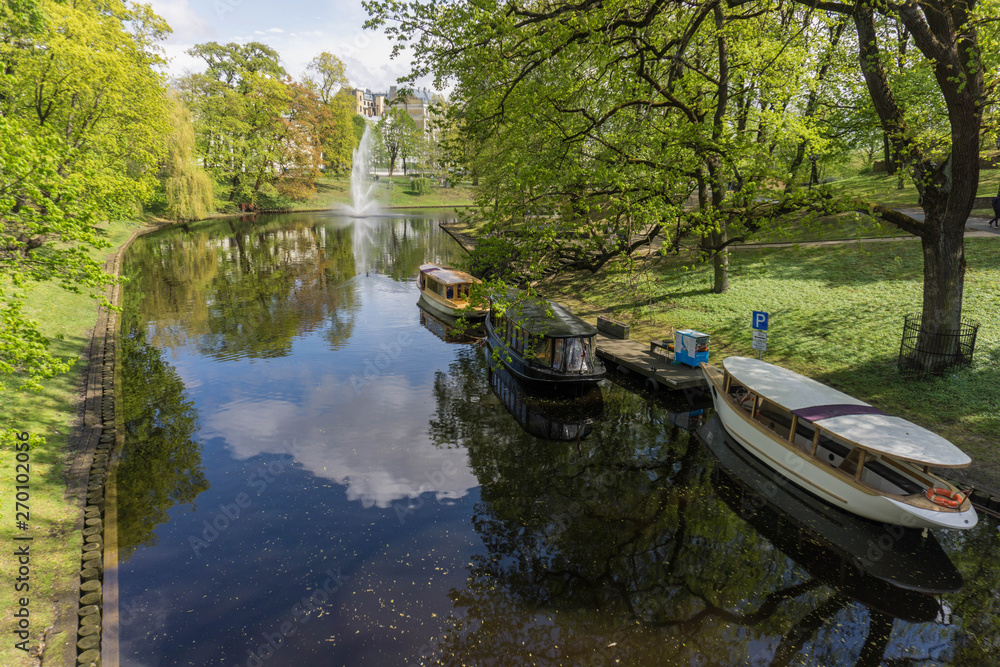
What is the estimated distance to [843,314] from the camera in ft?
62.4

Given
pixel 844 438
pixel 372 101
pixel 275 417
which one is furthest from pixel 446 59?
pixel 372 101

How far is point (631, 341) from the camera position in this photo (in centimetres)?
2170

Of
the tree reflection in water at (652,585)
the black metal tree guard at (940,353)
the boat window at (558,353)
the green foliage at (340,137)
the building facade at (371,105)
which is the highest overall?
the building facade at (371,105)

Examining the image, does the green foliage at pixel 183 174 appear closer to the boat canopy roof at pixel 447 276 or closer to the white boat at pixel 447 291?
the boat canopy roof at pixel 447 276

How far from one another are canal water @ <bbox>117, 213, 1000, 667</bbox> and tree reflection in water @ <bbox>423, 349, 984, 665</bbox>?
41 mm

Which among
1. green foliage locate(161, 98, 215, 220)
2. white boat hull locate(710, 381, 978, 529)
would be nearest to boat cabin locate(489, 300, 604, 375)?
white boat hull locate(710, 381, 978, 529)

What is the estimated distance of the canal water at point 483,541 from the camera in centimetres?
797

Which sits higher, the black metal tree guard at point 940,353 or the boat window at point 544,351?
the black metal tree guard at point 940,353

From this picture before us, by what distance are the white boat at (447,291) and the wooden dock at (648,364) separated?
752cm

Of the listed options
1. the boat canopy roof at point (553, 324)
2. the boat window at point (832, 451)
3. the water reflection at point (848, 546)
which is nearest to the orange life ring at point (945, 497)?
the water reflection at point (848, 546)

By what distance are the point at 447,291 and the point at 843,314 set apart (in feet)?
60.6

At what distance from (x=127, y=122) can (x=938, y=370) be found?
1564 inches

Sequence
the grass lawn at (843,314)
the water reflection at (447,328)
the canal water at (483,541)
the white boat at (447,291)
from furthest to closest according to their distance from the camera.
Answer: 1. the white boat at (447,291)
2. the water reflection at (447,328)
3. the grass lawn at (843,314)
4. the canal water at (483,541)

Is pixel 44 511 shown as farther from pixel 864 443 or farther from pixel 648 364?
pixel 648 364
